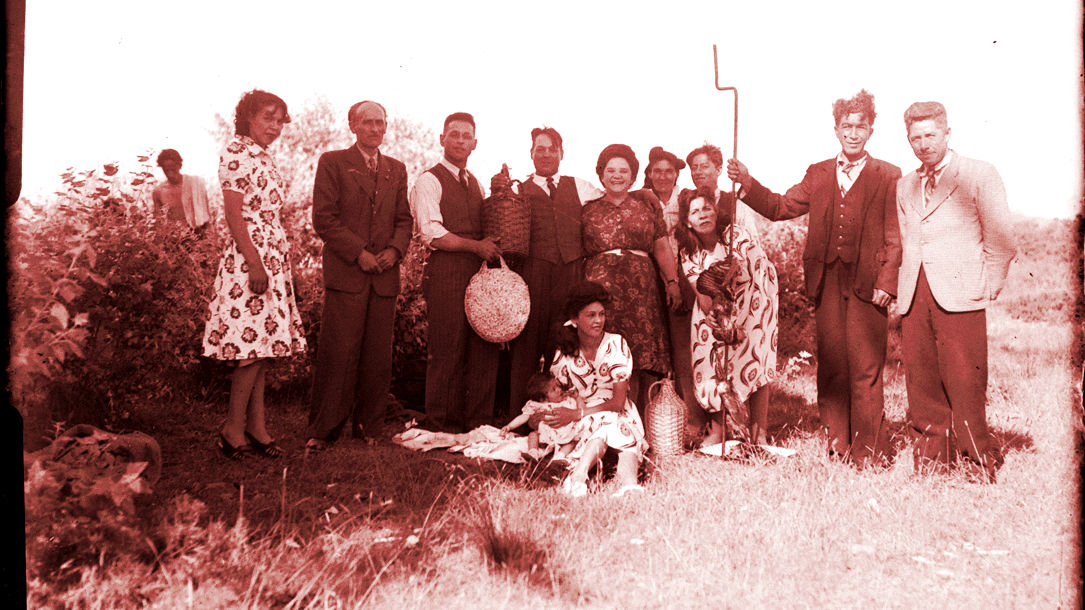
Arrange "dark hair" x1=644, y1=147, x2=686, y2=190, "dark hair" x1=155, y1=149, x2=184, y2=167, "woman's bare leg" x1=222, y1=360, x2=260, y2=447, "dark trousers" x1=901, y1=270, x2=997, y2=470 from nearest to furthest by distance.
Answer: "dark trousers" x1=901, y1=270, x2=997, y2=470 → "woman's bare leg" x1=222, y1=360, x2=260, y2=447 → "dark hair" x1=644, y1=147, x2=686, y2=190 → "dark hair" x1=155, y1=149, x2=184, y2=167

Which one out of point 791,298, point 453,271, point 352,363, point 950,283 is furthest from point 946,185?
point 791,298

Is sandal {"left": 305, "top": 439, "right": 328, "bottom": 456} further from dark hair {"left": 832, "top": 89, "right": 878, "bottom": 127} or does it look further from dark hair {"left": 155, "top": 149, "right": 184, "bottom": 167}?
dark hair {"left": 832, "top": 89, "right": 878, "bottom": 127}

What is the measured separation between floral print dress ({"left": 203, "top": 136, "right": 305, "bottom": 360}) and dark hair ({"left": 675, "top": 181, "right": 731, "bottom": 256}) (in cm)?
253

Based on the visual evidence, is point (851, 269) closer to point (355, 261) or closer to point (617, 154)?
point (617, 154)

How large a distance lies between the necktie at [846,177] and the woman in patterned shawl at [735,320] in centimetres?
66

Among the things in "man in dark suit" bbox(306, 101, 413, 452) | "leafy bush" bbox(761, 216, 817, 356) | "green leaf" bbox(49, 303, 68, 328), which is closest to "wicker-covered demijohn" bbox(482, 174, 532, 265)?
"man in dark suit" bbox(306, 101, 413, 452)

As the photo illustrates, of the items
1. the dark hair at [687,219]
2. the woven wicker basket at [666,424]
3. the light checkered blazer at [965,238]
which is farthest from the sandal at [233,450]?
the light checkered blazer at [965,238]

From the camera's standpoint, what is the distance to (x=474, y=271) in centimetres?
587

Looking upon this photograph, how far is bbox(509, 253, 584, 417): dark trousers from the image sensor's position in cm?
591

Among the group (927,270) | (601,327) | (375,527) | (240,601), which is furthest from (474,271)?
(240,601)

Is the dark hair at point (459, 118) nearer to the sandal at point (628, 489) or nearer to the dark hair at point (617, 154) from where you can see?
the dark hair at point (617, 154)

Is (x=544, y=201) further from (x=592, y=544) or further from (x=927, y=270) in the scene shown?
(x=592, y=544)

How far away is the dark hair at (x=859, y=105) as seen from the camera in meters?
4.90

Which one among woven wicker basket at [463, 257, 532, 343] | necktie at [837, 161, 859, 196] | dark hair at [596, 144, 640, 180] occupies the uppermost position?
dark hair at [596, 144, 640, 180]
